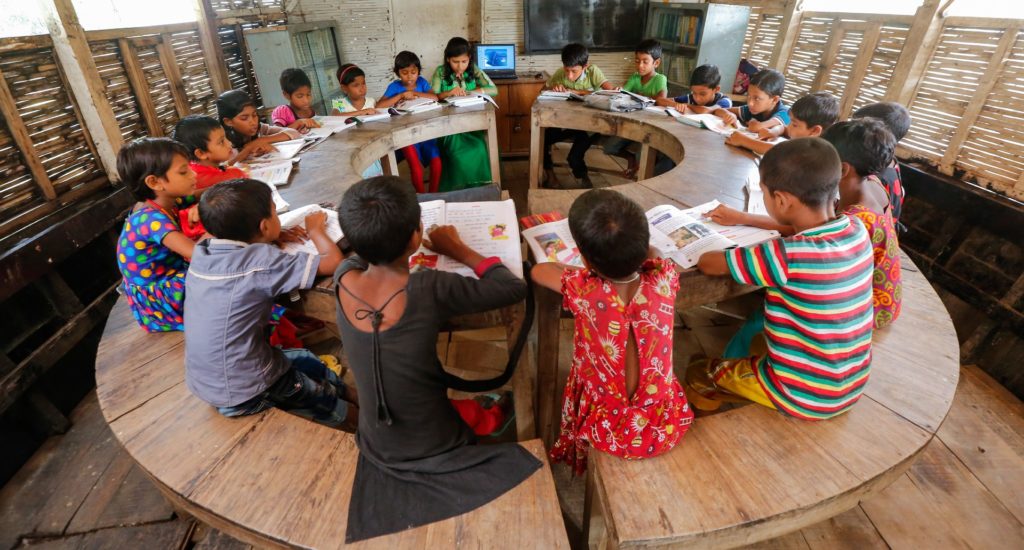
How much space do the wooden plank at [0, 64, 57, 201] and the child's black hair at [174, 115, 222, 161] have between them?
842mm

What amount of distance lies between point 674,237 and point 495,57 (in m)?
4.00

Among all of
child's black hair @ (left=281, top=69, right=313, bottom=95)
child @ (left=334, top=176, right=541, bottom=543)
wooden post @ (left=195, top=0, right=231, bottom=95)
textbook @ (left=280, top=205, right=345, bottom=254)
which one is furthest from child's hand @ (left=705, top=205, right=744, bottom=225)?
wooden post @ (left=195, top=0, right=231, bottom=95)

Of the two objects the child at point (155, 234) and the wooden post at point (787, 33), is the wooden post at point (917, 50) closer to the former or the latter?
the wooden post at point (787, 33)

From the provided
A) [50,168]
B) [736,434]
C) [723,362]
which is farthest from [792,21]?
[50,168]

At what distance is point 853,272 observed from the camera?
1.15 m

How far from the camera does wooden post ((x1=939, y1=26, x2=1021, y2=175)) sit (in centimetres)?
226

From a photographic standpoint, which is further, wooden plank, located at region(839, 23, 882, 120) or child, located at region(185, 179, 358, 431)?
wooden plank, located at region(839, 23, 882, 120)

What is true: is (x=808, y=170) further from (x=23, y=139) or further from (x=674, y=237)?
(x=23, y=139)

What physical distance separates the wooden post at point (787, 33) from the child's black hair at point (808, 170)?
10.9ft

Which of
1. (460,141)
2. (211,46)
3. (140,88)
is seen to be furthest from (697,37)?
(140,88)

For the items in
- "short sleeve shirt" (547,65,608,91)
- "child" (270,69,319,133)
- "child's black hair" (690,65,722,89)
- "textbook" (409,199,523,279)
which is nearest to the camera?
"textbook" (409,199,523,279)

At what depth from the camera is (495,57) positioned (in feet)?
15.5

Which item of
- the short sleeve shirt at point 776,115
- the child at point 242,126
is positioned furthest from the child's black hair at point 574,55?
the child at point 242,126

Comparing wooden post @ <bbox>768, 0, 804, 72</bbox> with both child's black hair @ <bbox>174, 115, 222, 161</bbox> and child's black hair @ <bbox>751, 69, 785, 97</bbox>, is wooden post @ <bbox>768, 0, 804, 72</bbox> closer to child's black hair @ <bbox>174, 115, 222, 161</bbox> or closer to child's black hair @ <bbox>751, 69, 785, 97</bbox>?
child's black hair @ <bbox>751, 69, 785, 97</bbox>
